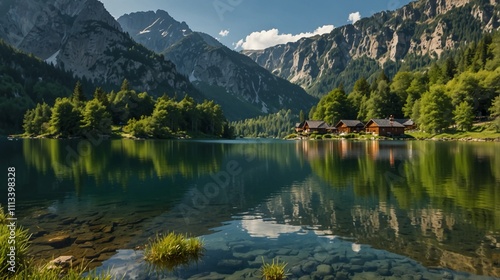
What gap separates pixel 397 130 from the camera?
527 feet

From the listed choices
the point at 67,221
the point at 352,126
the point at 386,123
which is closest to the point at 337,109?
the point at 352,126

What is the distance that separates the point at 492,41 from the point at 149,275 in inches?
9289

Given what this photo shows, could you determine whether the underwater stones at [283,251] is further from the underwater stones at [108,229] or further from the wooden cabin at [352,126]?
the wooden cabin at [352,126]

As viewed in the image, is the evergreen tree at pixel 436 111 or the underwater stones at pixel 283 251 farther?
the evergreen tree at pixel 436 111

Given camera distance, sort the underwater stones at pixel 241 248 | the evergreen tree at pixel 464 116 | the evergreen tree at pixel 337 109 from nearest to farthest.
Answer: the underwater stones at pixel 241 248, the evergreen tree at pixel 464 116, the evergreen tree at pixel 337 109

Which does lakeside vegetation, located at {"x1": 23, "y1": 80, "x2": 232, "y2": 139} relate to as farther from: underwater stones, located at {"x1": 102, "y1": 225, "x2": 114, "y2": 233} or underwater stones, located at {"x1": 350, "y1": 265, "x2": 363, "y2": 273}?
underwater stones, located at {"x1": 350, "y1": 265, "x2": 363, "y2": 273}

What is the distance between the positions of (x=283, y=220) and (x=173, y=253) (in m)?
9.18

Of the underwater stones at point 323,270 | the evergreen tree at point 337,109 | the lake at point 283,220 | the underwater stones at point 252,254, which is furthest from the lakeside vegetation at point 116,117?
the underwater stones at point 323,270

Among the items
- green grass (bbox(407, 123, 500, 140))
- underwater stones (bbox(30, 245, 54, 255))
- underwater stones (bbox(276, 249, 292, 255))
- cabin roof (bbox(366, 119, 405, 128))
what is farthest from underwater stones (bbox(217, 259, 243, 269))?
cabin roof (bbox(366, 119, 405, 128))

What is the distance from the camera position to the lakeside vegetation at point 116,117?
503 ft

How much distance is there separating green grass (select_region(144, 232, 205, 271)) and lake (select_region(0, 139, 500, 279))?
472 millimetres

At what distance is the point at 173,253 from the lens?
15.4 metres

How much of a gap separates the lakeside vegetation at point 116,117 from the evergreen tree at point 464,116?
405ft

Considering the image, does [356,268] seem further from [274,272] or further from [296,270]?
[274,272]
